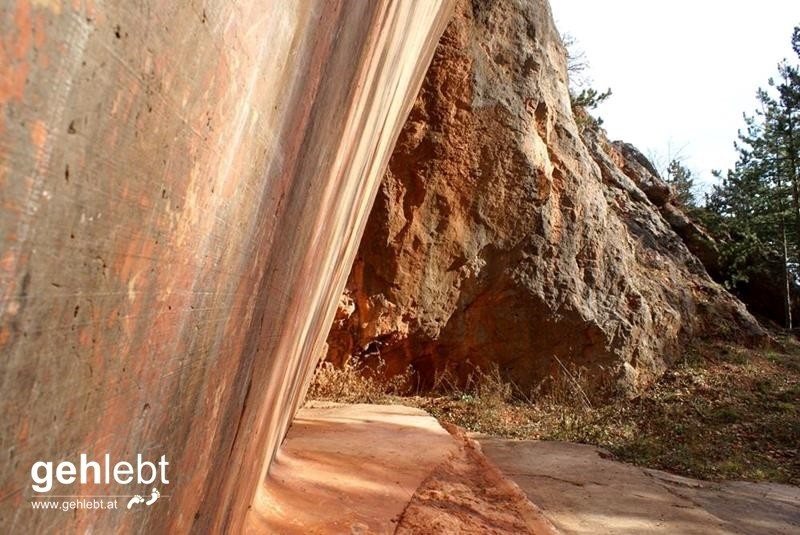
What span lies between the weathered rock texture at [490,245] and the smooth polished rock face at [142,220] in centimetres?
815

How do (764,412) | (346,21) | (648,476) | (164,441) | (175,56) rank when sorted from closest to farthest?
(175,56) < (164,441) < (346,21) < (648,476) < (764,412)

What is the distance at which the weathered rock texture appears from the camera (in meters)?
9.73

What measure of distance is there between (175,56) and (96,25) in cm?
17

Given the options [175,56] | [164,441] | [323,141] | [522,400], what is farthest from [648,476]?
[175,56]

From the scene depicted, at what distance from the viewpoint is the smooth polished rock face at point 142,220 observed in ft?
1.86

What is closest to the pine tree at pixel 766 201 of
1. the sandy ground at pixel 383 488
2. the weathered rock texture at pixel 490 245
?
the weathered rock texture at pixel 490 245

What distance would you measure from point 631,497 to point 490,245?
237 inches

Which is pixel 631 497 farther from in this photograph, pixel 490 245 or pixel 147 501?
pixel 490 245

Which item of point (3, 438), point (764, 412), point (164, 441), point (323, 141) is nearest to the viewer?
point (3, 438)

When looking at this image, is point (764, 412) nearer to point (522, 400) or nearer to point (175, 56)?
point (522, 400)

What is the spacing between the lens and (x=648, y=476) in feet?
18.2

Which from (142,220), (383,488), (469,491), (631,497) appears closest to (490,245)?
(631,497)

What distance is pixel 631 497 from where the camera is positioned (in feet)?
15.5

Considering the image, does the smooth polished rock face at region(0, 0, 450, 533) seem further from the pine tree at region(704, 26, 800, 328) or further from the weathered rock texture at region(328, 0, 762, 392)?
the pine tree at region(704, 26, 800, 328)
